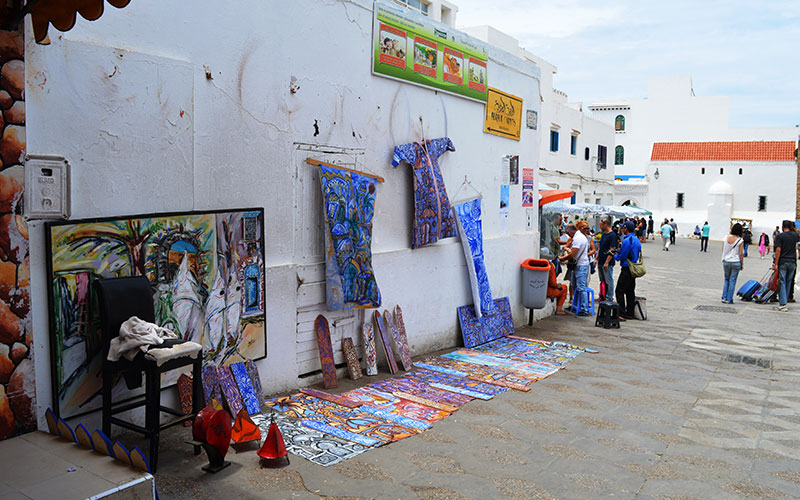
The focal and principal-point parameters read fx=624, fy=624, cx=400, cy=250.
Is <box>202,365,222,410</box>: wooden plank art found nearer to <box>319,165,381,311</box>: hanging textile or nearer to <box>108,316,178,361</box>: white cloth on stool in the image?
<box>108,316,178,361</box>: white cloth on stool

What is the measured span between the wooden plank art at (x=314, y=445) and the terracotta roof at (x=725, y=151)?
44.9 m

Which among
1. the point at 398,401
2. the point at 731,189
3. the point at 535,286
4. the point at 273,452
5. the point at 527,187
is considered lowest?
the point at 398,401

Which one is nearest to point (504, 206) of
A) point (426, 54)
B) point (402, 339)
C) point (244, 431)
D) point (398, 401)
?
point (426, 54)

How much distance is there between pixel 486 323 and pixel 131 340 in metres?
5.87

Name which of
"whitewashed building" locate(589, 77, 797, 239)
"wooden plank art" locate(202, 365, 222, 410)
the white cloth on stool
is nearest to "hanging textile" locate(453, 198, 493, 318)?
"wooden plank art" locate(202, 365, 222, 410)

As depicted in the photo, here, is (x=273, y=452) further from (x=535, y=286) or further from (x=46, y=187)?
(x=535, y=286)

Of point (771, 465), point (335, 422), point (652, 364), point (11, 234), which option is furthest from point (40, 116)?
point (652, 364)

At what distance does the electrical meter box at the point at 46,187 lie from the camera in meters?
4.09

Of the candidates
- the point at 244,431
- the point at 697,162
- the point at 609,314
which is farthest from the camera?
the point at 697,162

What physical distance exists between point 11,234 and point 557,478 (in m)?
4.03

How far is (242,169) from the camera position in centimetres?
558

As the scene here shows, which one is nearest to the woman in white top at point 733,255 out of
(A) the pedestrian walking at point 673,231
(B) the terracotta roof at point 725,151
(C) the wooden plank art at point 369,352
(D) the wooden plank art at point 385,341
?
(D) the wooden plank art at point 385,341

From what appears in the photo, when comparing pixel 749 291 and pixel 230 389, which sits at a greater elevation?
pixel 230 389

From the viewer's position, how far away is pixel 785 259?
43.3 ft
